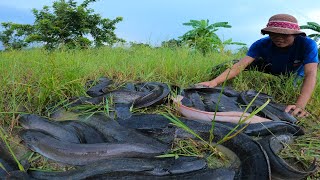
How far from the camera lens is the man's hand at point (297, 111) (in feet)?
11.4

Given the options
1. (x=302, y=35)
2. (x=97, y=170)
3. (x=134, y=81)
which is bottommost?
(x=97, y=170)

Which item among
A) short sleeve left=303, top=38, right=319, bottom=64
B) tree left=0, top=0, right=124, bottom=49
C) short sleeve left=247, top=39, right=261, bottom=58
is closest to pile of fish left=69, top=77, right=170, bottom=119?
short sleeve left=247, top=39, right=261, bottom=58

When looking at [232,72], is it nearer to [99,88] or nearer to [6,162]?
[99,88]

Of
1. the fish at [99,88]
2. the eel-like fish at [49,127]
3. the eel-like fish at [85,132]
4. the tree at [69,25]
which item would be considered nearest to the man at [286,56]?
the fish at [99,88]

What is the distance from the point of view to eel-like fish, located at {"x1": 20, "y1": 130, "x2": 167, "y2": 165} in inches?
91.6

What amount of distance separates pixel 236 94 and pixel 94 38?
12.1m

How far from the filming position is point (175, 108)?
314 centimetres

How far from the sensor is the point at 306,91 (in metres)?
3.76

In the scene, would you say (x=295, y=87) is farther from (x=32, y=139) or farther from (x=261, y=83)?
(x=32, y=139)

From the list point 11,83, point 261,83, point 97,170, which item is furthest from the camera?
point 261,83

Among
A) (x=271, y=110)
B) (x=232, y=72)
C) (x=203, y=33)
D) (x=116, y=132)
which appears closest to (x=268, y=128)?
(x=271, y=110)

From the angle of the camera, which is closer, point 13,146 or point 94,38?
point 13,146

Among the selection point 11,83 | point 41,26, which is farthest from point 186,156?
point 41,26

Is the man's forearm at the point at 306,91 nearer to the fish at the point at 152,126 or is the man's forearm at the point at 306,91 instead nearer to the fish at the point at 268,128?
the fish at the point at 268,128
